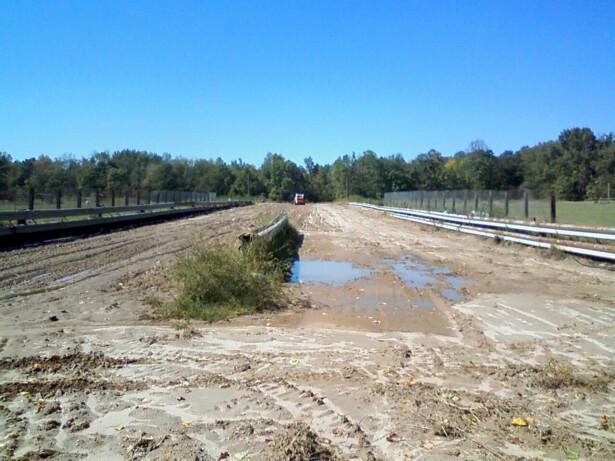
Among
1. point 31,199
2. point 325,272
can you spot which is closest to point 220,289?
point 325,272

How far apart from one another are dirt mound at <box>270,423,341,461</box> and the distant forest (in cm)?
5012

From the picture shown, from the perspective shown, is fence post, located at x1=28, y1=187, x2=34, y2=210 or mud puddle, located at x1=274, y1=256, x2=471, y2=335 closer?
mud puddle, located at x1=274, y1=256, x2=471, y2=335

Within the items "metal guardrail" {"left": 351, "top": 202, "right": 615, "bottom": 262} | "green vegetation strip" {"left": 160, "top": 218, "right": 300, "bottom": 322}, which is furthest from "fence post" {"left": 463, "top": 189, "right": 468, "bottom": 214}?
"green vegetation strip" {"left": 160, "top": 218, "right": 300, "bottom": 322}

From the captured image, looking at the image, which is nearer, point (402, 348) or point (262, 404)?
point (262, 404)

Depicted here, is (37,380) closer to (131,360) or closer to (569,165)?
(131,360)

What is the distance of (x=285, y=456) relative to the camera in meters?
3.86

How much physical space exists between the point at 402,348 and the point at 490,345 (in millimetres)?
1237

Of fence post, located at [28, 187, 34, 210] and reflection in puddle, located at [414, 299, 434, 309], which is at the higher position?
fence post, located at [28, 187, 34, 210]

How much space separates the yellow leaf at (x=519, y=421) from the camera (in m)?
4.48

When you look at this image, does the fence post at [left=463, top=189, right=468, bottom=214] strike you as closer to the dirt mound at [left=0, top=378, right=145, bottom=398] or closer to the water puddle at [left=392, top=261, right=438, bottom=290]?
the water puddle at [left=392, top=261, right=438, bottom=290]

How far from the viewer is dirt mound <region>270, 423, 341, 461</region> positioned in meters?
3.86

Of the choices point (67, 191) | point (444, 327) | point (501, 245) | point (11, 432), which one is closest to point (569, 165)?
point (501, 245)

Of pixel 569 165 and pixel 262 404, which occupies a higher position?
pixel 569 165

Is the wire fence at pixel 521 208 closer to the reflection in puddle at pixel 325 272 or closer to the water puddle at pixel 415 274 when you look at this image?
the water puddle at pixel 415 274
